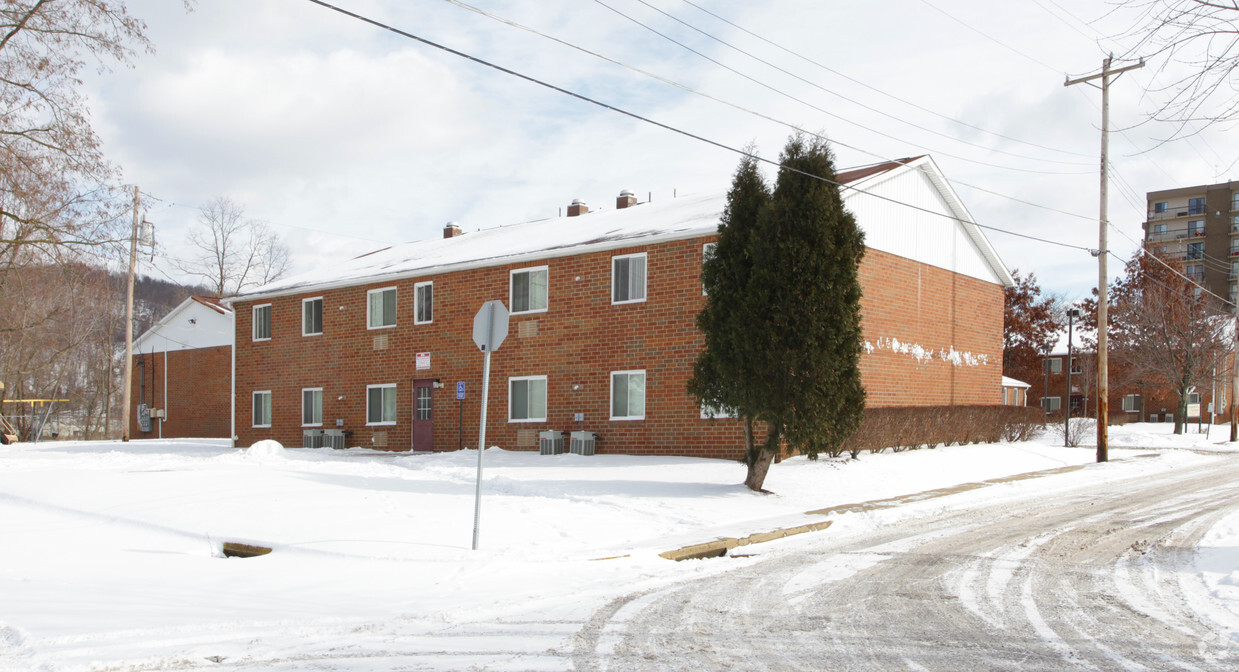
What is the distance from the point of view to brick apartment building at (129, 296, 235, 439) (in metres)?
40.3

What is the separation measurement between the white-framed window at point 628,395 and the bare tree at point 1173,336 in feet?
98.4

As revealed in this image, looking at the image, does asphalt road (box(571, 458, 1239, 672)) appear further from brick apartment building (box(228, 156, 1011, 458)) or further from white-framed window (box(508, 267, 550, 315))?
white-framed window (box(508, 267, 550, 315))

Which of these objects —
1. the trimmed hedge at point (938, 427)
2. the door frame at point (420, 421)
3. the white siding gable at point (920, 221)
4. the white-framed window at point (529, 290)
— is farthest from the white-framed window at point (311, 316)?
the trimmed hedge at point (938, 427)

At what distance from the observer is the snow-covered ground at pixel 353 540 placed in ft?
22.0

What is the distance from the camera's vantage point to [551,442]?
22203 millimetres

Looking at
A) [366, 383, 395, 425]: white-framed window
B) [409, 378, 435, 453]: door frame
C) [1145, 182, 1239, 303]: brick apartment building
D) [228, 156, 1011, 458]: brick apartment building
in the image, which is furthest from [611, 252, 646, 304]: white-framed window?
[1145, 182, 1239, 303]: brick apartment building

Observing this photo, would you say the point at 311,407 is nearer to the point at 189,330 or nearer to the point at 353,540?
the point at 189,330

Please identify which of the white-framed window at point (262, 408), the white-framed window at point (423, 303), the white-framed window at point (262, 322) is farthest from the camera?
the white-framed window at point (262, 322)

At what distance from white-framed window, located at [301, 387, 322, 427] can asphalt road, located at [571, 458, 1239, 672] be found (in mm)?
21093

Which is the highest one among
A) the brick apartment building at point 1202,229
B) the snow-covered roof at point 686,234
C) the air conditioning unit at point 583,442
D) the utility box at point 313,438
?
the brick apartment building at point 1202,229

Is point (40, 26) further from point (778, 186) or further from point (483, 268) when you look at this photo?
point (778, 186)

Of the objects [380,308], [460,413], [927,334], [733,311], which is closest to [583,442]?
[460,413]

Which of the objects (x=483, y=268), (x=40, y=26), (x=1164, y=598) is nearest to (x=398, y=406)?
(x=483, y=268)

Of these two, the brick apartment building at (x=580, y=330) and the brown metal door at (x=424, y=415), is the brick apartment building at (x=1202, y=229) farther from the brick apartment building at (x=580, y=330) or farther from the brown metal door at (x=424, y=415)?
the brown metal door at (x=424, y=415)
